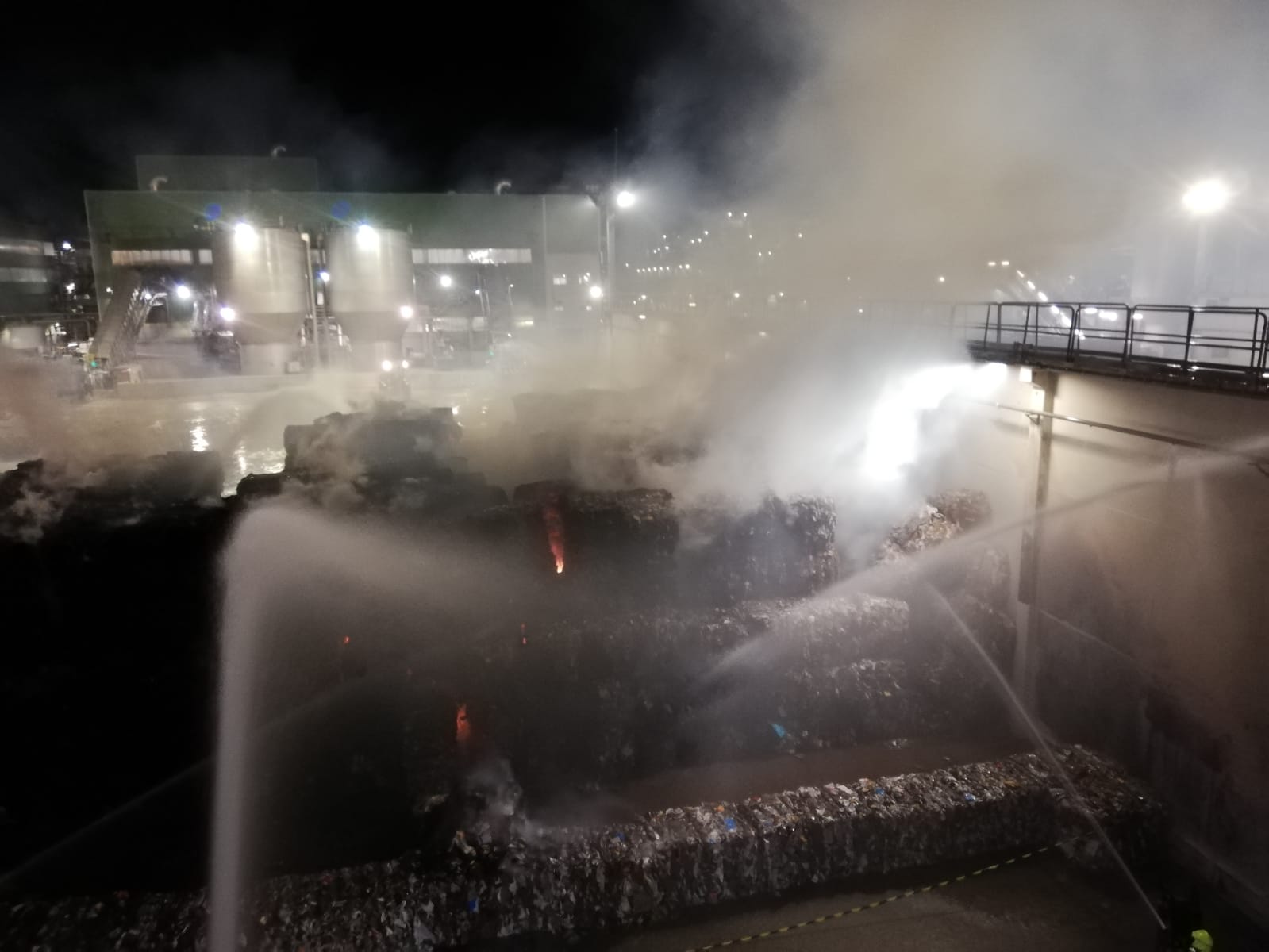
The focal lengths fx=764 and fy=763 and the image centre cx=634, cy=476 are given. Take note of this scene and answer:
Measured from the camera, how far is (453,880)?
4.99 metres

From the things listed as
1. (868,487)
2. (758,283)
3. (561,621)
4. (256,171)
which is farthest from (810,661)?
(256,171)

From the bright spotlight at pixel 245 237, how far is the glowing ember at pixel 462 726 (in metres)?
14.7

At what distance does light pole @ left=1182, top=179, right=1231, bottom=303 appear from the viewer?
38.1 feet

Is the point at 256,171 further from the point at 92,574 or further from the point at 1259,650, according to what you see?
the point at 1259,650

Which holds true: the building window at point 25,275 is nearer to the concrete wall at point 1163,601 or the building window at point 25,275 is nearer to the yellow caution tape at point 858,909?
the concrete wall at point 1163,601

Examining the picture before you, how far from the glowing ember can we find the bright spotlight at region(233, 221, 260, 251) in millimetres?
14666

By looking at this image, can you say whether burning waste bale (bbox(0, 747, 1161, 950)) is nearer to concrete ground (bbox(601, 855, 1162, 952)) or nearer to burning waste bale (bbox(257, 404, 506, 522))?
concrete ground (bbox(601, 855, 1162, 952))

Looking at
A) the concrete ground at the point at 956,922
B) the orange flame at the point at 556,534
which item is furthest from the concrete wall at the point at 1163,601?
the orange flame at the point at 556,534

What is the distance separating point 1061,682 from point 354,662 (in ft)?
23.8

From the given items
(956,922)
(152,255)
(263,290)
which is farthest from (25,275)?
(956,922)

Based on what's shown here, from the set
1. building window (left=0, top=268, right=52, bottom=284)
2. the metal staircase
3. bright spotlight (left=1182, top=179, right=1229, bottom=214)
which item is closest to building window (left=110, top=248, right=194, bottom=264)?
building window (left=0, top=268, right=52, bottom=284)

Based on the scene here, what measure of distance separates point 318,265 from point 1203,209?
753 inches

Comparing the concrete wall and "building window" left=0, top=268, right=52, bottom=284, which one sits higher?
"building window" left=0, top=268, right=52, bottom=284

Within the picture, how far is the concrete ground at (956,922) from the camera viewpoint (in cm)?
525
